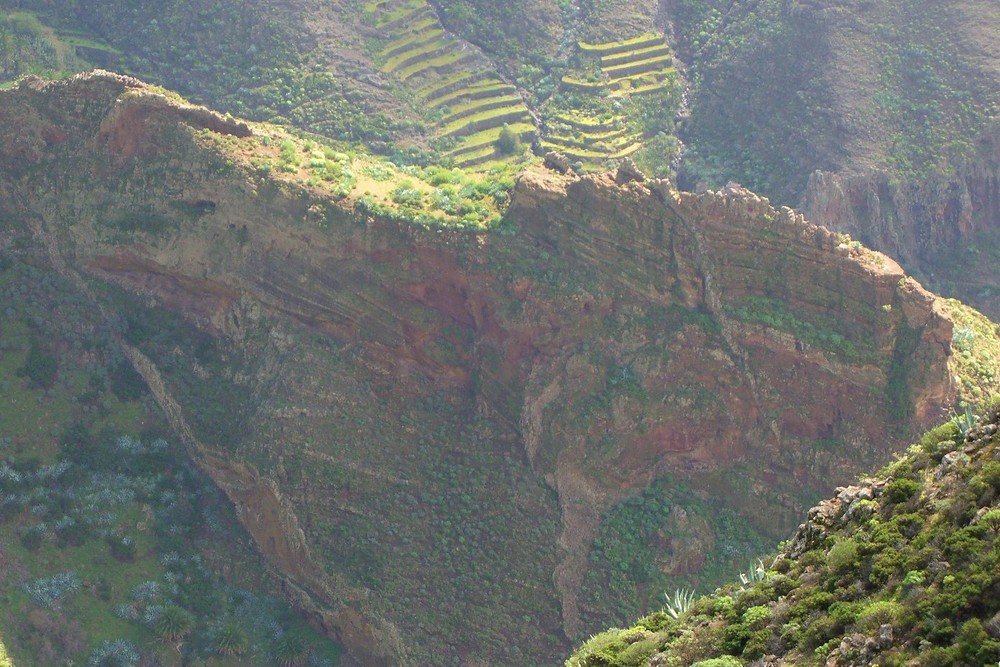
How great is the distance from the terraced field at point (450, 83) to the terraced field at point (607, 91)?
79.4 inches

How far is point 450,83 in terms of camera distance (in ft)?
300

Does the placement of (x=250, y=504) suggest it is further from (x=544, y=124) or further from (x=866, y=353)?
(x=544, y=124)

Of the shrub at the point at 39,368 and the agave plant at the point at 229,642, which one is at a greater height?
the shrub at the point at 39,368

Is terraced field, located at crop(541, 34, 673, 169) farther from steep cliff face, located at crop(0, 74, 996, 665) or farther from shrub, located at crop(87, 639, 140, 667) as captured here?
shrub, located at crop(87, 639, 140, 667)

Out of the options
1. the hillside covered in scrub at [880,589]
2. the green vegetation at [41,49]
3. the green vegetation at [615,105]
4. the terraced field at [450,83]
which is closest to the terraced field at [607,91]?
the green vegetation at [615,105]

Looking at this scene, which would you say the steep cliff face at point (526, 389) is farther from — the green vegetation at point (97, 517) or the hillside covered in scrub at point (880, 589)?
the hillside covered in scrub at point (880, 589)

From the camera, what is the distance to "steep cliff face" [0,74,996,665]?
50.5 metres

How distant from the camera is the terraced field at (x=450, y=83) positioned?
289 feet

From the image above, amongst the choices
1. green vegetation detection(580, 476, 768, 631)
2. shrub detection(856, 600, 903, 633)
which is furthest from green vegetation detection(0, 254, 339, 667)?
shrub detection(856, 600, 903, 633)

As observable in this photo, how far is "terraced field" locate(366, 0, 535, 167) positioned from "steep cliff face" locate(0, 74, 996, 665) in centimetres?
3327

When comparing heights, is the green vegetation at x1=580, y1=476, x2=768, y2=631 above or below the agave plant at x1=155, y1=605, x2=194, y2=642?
above

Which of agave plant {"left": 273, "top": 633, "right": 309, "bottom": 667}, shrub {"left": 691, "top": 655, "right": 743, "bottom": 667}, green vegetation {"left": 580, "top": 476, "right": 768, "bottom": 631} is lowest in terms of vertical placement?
agave plant {"left": 273, "top": 633, "right": 309, "bottom": 667}

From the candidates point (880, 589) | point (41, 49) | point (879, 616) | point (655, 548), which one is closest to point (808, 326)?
point (655, 548)

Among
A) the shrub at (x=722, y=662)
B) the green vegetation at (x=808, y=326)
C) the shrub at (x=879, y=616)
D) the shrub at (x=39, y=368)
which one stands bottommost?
the shrub at (x=39, y=368)
